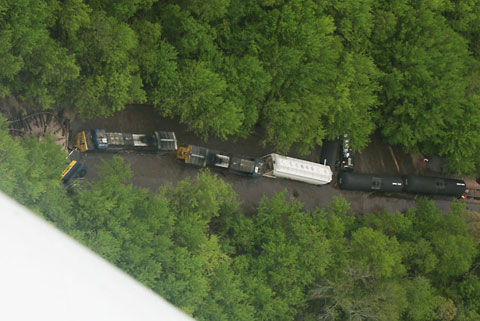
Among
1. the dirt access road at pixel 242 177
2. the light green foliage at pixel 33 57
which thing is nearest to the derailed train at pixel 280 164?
the dirt access road at pixel 242 177

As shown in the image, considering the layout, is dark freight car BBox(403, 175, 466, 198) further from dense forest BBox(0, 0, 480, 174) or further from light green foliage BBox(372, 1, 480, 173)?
light green foliage BBox(372, 1, 480, 173)

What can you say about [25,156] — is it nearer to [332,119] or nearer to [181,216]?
[181,216]

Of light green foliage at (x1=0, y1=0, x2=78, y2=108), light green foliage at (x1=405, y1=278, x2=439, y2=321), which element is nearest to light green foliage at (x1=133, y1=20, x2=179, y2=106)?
light green foliage at (x1=0, y1=0, x2=78, y2=108)

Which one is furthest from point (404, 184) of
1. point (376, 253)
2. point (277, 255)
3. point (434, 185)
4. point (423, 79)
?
point (277, 255)

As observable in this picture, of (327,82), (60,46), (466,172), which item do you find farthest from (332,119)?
(60,46)

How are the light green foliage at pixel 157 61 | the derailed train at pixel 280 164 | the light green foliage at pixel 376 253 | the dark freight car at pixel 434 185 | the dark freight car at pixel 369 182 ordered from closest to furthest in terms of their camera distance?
the light green foliage at pixel 157 61, the derailed train at pixel 280 164, the light green foliage at pixel 376 253, the dark freight car at pixel 369 182, the dark freight car at pixel 434 185

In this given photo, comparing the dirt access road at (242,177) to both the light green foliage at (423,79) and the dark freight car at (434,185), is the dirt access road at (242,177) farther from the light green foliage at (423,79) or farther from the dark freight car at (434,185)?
the light green foliage at (423,79)

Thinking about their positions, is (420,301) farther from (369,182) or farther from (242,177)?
(242,177)
